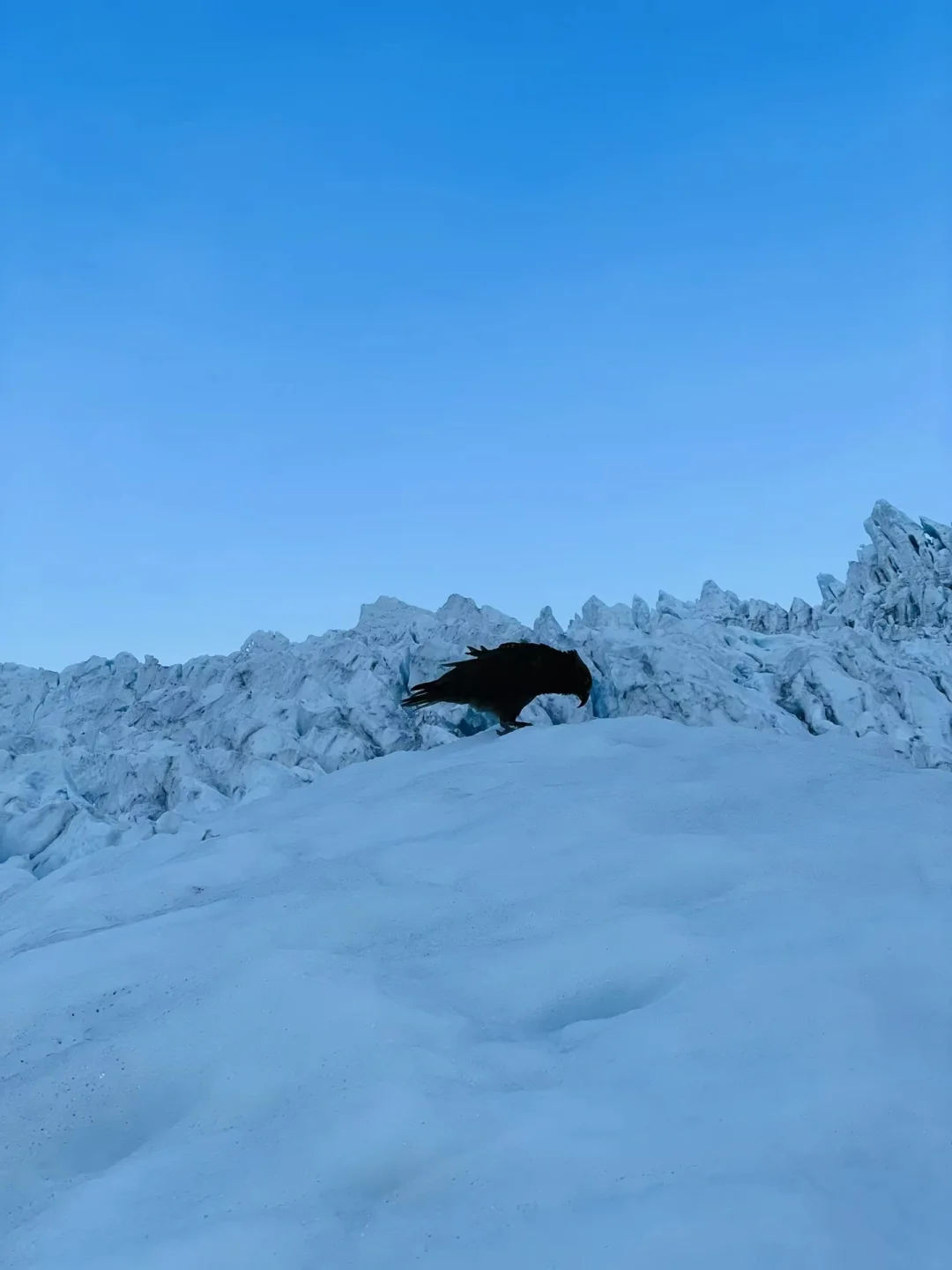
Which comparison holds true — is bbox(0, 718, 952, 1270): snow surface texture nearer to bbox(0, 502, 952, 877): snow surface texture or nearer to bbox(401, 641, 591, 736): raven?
bbox(401, 641, 591, 736): raven

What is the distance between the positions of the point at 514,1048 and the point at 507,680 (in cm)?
379

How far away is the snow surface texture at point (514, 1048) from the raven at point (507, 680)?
6.68ft

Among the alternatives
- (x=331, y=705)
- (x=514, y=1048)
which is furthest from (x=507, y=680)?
(x=331, y=705)

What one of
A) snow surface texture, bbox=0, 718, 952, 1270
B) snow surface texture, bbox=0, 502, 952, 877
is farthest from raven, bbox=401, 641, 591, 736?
snow surface texture, bbox=0, 502, 952, 877

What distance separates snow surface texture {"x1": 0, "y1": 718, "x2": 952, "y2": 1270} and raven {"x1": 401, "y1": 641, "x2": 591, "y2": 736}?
204cm

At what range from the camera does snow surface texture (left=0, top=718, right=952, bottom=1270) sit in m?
1.78

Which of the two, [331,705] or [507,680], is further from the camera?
[331,705]

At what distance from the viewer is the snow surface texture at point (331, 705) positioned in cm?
1508

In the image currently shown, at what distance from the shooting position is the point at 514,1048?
2350mm

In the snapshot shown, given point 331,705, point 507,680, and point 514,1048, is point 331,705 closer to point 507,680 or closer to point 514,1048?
point 507,680

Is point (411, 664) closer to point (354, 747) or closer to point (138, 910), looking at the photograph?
point (354, 747)

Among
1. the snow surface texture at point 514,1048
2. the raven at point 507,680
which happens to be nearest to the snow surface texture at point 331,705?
the raven at point 507,680

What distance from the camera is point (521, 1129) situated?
200 cm

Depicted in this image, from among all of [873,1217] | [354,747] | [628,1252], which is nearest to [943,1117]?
[873,1217]
